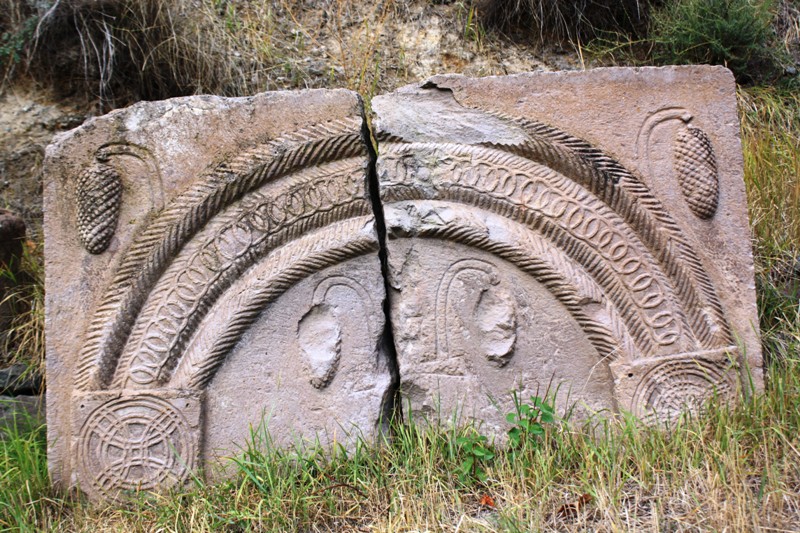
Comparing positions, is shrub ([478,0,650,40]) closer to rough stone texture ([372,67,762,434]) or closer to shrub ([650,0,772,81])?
shrub ([650,0,772,81])

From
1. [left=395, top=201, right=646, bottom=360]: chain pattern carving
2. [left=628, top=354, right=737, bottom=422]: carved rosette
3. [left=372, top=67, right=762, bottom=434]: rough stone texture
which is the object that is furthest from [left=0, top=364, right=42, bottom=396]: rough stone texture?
[left=628, top=354, right=737, bottom=422]: carved rosette

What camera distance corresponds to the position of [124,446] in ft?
8.43

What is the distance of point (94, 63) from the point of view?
428cm

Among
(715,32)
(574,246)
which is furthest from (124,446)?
(715,32)

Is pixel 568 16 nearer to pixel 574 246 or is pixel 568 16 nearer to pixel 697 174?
pixel 697 174

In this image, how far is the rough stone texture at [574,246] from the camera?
2.64 m

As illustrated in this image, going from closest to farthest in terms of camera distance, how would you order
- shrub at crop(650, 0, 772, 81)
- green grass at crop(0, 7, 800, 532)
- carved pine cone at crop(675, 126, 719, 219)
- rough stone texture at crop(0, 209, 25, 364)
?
green grass at crop(0, 7, 800, 532) → carved pine cone at crop(675, 126, 719, 219) → rough stone texture at crop(0, 209, 25, 364) → shrub at crop(650, 0, 772, 81)

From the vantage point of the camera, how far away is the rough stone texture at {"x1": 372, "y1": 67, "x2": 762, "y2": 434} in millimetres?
2642

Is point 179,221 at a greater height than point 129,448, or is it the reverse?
point 179,221

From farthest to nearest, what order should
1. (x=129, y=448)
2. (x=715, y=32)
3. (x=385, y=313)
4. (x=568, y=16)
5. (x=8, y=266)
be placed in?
(x=568, y=16) < (x=715, y=32) < (x=8, y=266) < (x=385, y=313) < (x=129, y=448)

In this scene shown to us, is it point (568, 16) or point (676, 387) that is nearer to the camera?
point (676, 387)

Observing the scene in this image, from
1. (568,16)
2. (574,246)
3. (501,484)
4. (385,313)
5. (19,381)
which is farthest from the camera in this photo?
(568,16)

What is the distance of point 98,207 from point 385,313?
1122mm

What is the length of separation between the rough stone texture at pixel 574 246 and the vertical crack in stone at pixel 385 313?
0.05m
